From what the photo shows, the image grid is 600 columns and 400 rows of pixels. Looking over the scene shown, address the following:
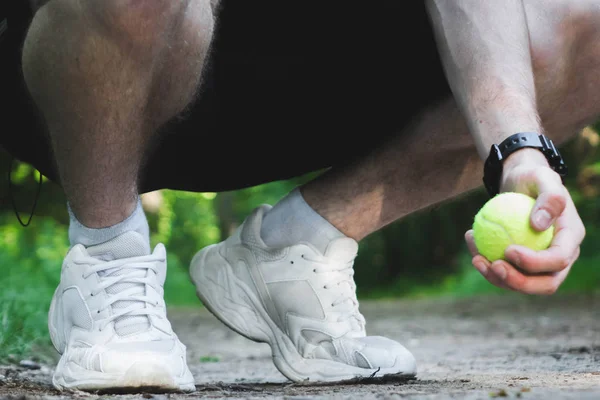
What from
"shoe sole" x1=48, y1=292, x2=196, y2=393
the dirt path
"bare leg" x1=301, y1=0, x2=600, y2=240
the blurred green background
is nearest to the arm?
the dirt path

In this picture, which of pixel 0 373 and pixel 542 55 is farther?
pixel 0 373

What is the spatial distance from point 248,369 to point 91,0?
4.93 feet

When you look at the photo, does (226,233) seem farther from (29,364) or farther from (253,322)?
(253,322)

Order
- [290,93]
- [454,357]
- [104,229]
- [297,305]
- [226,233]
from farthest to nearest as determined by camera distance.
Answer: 1. [226,233]
2. [454,357]
3. [290,93]
4. [297,305]
5. [104,229]

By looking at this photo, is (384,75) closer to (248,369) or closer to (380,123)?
(380,123)

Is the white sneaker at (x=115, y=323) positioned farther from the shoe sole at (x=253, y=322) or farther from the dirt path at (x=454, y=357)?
the shoe sole at (x=253, y=322)

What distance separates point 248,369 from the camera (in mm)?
2863

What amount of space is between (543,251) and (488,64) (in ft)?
1.51

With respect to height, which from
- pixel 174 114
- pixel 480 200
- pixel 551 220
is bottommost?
pixel 551 220

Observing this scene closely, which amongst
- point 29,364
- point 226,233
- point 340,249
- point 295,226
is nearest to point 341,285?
point 340,249

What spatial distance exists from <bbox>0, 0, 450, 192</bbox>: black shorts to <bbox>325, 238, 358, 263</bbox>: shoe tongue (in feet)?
0.84

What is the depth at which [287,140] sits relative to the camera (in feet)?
8.06

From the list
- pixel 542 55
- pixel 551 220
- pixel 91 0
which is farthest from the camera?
pixel 542 55

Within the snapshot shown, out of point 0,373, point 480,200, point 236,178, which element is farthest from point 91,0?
point 480,200
